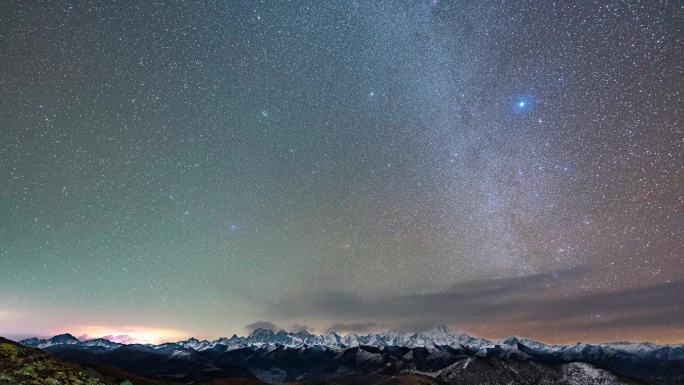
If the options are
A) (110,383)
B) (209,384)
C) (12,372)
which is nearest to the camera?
(12,372)

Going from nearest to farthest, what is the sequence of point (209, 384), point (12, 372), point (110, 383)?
1. point (12, 372)
2. point (110, 383)
3. point (209, 384)

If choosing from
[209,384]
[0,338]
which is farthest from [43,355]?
[209,384]

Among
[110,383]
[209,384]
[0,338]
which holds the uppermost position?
→ [0,338]

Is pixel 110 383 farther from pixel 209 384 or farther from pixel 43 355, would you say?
pixel 209 384

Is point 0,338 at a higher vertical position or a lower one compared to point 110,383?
higher

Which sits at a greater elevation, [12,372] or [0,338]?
[0,338]

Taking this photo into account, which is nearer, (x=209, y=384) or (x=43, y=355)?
(x=43, y=355)

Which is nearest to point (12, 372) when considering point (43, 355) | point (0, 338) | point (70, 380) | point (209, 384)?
point (70, 380)

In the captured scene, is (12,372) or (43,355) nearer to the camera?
(12,372)
